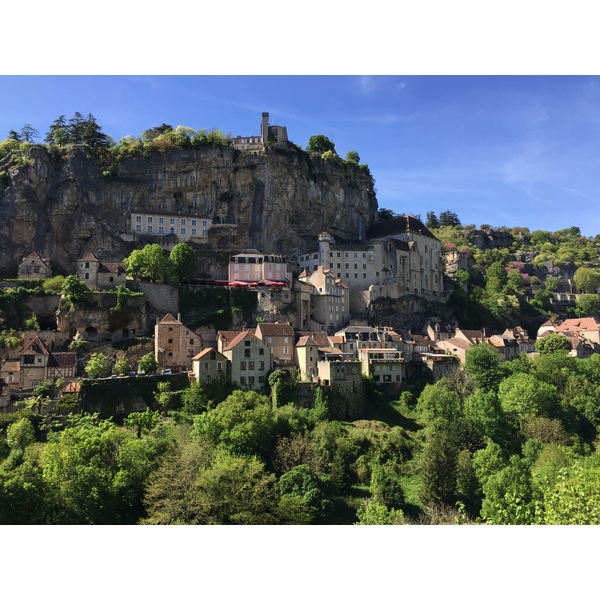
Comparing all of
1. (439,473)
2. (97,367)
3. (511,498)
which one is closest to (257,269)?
(97,367)

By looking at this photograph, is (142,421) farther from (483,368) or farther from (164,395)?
(483,368)

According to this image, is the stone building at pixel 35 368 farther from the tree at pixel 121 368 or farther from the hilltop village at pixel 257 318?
the tree at pixel 121 368

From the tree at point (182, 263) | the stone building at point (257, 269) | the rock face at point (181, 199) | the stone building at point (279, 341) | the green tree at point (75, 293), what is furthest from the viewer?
the rock face at point (181, 199)

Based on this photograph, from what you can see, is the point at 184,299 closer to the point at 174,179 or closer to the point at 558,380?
the point at 174,179

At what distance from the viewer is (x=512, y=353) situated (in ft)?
188

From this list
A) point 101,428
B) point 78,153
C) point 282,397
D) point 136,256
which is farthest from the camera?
point 78,153

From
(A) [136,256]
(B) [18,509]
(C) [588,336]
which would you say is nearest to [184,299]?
(A) [136,256]

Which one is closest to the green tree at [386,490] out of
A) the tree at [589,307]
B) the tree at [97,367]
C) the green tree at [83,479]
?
the green tree at [83,479]

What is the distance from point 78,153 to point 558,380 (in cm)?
4798

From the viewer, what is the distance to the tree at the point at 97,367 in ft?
135

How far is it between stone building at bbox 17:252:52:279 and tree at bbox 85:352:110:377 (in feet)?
41.8

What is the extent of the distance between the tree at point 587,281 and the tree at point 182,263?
55.1 m

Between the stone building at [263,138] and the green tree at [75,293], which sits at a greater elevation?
the stone building at [263,138]

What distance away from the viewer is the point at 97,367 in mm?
41156
